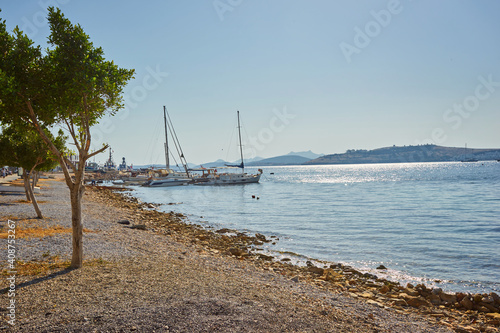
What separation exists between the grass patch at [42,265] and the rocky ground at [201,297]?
0.10ft

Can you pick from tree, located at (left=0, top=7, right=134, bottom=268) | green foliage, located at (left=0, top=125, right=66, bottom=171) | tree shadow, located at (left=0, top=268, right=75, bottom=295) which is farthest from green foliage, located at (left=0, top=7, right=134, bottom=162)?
green foliage, located at (left=0, top=125, right=66, bottom=171)

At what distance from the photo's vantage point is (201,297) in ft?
27.1

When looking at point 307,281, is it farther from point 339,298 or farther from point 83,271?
point 83,271

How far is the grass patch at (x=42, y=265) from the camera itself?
31.4ft

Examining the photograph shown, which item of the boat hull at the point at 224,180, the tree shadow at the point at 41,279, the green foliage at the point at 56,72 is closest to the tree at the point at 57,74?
the green foliage at the point at 56,72

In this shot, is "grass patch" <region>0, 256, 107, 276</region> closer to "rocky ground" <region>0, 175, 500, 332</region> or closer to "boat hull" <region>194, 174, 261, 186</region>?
"rocky ground" <region>0, 175, 500, 332</region>

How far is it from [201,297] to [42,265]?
564 cm

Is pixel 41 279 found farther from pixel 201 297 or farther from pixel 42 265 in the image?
pixel 201 297

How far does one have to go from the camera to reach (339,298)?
10375 mm

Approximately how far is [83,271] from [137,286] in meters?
2.23

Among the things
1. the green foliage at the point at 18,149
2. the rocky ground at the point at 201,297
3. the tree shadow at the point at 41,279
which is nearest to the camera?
the rocky ground at the point at 201,297

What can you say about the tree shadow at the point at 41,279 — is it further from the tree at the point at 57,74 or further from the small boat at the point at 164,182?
the small boat at the point at 164,182

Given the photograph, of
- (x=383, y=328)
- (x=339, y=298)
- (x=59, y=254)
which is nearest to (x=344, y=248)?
(x=339, y=298)

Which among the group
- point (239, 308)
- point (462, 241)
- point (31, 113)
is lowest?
point (462, 241)
